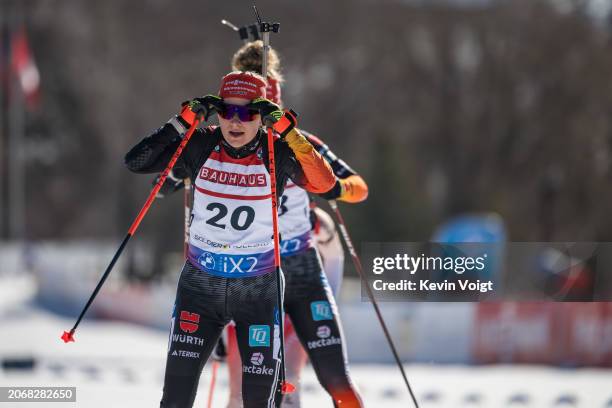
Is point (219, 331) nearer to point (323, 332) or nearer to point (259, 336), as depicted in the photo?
point (259, 336)

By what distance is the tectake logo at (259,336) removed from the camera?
4.43 m

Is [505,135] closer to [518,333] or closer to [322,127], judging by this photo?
[322,127]

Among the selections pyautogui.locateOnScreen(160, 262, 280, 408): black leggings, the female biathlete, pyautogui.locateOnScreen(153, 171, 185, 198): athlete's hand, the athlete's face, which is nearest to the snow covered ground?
the female biathlete

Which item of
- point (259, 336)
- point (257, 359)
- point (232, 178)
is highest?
point (232, 178)

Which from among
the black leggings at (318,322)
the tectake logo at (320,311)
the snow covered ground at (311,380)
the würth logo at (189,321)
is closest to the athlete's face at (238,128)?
the würth logo at (189,321)

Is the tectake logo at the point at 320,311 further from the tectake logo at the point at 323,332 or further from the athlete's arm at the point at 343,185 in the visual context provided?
the athlete's arm at the point at 343,185

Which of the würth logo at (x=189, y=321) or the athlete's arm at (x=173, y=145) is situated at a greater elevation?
the athlete's arm at (x=173, y=145)

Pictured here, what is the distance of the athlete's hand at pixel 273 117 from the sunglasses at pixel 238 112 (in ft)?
0.09

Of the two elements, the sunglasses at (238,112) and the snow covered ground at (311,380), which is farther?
the snow covered ground at (311,380)

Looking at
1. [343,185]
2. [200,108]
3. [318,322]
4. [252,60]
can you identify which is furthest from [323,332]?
[252,60]

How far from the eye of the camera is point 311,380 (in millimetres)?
9742

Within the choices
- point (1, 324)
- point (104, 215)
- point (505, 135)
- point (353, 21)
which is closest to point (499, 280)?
point (1, 324)

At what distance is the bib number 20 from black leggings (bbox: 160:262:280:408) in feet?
0.84

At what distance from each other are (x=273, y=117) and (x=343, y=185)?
0.73m
